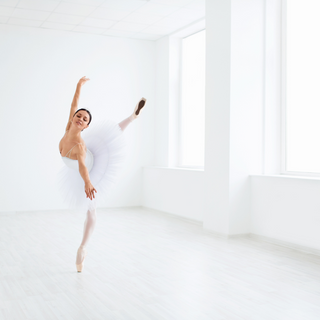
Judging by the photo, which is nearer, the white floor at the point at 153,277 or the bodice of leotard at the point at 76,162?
the white floor at the point at 153,277

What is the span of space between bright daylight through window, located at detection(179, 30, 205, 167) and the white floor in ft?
6.04

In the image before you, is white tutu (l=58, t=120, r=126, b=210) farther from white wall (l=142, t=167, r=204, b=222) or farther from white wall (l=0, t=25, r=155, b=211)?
white wall (l=0, t=25, r=155, b=211)

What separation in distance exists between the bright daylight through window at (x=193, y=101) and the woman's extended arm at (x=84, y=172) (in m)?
3.42

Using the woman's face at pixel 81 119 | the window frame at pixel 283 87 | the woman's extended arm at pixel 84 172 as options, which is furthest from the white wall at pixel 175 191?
the woman's extended arm at pixel 84 172

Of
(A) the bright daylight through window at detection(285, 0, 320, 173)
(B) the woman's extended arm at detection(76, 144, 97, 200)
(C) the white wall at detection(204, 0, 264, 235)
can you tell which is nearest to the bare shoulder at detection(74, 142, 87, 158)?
(B) the woman's extended arm at detection(76, 144, 97, 200)

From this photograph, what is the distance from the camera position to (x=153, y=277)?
10.4ft

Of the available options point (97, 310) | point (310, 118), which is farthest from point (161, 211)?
point (97, 310)

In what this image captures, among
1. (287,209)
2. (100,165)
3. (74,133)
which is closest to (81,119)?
(74,133)

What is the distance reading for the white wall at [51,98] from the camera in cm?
638

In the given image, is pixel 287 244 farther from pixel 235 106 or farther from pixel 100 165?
pixel 100 165

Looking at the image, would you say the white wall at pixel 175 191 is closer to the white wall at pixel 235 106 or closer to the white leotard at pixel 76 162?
the white wall at pixel 235 106

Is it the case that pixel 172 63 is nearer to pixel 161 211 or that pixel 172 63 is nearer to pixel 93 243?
pixel 161 211

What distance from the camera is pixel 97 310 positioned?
247cm

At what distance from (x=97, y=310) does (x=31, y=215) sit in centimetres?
408
